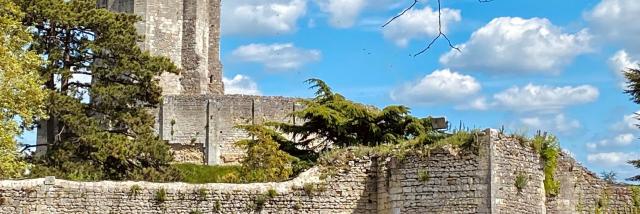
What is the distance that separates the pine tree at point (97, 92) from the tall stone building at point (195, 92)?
12.9 metres

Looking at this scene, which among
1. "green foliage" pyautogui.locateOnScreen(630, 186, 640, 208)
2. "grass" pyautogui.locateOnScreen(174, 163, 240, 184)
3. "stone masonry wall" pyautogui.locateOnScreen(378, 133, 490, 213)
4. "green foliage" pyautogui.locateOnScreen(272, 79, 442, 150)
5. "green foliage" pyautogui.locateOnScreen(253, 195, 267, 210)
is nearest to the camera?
"stone masonry wall" pyautogui.locateOnScreen(378, 133, 490, 213)

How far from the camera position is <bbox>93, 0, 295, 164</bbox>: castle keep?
169ft

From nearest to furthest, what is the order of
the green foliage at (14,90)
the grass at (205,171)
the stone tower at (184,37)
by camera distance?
the green foliage at (14,90) → the grass at (205,171) → the stone tower at (184,37)

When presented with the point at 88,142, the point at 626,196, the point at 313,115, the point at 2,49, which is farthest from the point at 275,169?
the point at 626,196

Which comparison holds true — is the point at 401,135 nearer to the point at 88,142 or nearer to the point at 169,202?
the point at 88,142

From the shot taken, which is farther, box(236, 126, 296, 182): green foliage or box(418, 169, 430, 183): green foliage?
box(236, 126, 296, 182): green foliage

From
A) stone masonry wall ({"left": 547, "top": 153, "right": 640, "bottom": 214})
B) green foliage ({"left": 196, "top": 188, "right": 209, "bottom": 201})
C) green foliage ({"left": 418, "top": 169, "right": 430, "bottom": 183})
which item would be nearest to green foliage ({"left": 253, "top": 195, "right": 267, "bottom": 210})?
green foliage ({"left": 196, "top": 188, "right": 209, "bottom": 201})

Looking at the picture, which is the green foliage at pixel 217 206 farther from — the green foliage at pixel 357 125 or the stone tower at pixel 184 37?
the stone tower at pixel 184 37

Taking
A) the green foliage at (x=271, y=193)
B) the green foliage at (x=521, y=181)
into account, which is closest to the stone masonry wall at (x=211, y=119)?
the green foliage at (x=271, y=193)

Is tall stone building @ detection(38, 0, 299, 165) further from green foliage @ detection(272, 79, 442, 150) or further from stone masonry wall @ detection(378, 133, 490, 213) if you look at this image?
stone masonry wall @ detection(378, 133, 490, 213)

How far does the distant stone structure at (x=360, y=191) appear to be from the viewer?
18.4m

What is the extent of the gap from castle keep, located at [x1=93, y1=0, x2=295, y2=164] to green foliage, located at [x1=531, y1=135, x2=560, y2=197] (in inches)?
1141

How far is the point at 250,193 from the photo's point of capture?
752 inches

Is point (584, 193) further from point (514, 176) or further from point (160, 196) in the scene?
point (160, 196)
